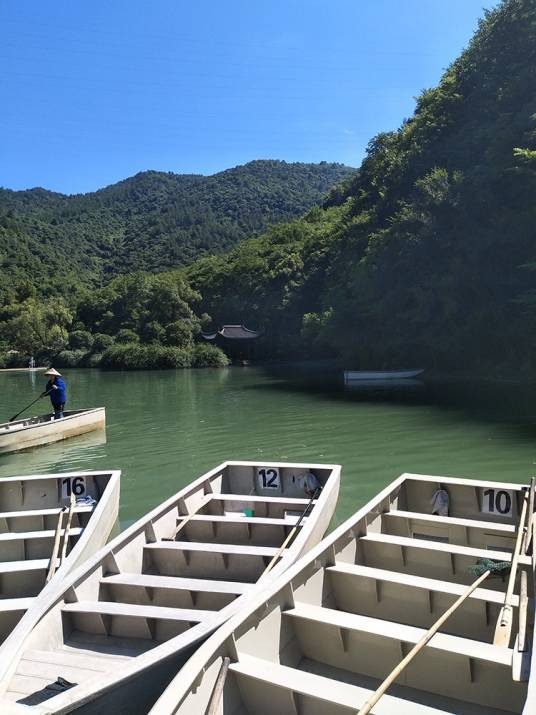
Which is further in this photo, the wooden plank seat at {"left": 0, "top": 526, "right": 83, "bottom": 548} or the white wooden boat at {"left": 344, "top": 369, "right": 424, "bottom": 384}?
the white wooden boat at {"left": 344, "top": 369, "right": 424, "bottom": 384}

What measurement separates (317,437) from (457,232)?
1827 cm

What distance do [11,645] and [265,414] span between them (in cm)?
1636

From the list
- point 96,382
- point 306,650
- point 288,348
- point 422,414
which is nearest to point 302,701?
point 306,650

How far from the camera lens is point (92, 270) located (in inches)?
4198

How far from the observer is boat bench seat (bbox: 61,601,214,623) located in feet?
14.2

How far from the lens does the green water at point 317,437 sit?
447 inches

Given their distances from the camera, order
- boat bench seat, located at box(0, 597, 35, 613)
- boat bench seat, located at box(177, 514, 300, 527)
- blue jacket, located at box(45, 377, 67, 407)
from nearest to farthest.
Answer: boat bench seat, located at box(0, 597, 35, 613) < boat bench seat, located at box(177, 514, 300, 527) < blue jacket, located at box(45, 377, 67, 407)

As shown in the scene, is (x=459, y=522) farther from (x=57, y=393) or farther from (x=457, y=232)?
(x=457, y=232)

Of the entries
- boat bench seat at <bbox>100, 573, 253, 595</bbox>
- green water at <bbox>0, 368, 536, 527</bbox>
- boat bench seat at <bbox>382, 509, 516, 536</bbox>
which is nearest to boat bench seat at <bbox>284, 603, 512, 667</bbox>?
boat bench seat at <bbox>100, 573, 253, 595</bbox>

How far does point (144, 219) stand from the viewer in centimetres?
13988

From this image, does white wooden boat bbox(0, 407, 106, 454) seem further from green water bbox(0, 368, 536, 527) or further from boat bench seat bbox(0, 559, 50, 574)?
boat bench seat bbox(0, 559, 50, 574)

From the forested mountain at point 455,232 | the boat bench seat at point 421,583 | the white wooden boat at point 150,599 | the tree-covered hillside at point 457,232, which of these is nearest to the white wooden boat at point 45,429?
the white wooden boat at point 150,599

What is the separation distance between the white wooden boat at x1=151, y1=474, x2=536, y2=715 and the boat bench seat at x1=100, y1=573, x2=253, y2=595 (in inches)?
30.3

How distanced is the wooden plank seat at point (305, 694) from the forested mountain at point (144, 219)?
80617 mm
